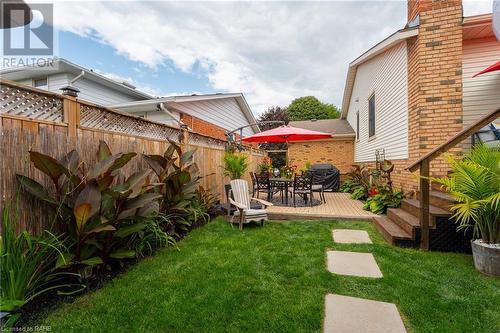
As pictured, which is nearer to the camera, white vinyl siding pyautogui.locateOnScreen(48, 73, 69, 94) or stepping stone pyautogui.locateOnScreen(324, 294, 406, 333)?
stepping stone pyautogui.locateOnScreen(324, 294, 406, 333)

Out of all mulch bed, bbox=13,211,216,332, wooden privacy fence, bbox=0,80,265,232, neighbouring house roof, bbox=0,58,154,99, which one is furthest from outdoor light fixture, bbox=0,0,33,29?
neighbouring house roof, bbox=0,58,154,99

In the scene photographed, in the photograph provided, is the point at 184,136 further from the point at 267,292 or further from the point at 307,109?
the point at 307,109

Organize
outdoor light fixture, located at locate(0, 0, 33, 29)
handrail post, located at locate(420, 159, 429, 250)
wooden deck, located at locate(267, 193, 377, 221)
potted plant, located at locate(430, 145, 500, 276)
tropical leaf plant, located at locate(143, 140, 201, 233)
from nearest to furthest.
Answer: outdoor light fixture, located at locate(0, 0, 33, 29) < potted plant, located at locate(430, 145, 500, 276) < handrail post, located at locate(420, 159, 429, 250) < tropical leaf plant, located at locate(143, 140, 201, 233) < wooden deck, located at locate(267, 193, 377, 221)

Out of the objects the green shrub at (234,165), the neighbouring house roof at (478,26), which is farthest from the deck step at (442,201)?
A: the green shrub at (234,165)

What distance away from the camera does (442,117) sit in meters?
4.95

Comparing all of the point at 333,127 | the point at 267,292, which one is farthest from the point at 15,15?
the point at 333,127

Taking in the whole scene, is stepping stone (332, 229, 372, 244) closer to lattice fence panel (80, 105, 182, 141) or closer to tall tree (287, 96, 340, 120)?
lattice fence panel (80, 105, 182, 141)

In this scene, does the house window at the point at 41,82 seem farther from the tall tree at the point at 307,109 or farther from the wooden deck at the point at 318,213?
the tall tree at the point at 307,109

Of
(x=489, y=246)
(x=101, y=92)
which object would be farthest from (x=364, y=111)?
(x=101, y=92)

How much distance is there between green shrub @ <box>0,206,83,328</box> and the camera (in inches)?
78.8

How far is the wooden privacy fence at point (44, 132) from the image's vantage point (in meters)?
2.21

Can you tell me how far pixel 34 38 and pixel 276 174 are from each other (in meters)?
8.63

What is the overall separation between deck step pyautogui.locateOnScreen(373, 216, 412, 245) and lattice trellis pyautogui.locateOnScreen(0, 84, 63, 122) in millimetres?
4667

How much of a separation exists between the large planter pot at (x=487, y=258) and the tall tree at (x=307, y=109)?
28189 mm
